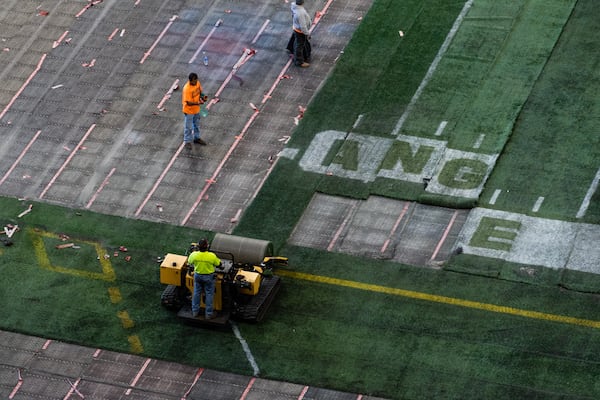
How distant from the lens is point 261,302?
3722cm

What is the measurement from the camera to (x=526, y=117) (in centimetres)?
4359

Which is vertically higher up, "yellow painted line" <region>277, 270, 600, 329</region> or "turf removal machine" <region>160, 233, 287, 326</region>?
"turf removal machine" <region>160, 233, 287, 326</region>

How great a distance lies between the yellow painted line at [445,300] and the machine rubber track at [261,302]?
78 centimetres

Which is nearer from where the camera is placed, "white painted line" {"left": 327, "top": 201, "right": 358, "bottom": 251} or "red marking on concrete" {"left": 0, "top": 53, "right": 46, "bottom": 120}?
"white painted line" {"left": 327, "top": 201, "right": 358, "bottom": 251}

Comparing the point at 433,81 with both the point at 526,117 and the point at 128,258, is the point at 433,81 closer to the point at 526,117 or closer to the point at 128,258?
the point at 526,117

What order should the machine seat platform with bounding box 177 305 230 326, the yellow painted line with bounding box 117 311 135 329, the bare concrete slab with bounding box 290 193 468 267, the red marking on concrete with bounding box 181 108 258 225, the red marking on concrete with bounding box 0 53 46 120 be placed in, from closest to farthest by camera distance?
the machine seat platform with bounding box 177 305 230 326 → the yellow painted line with bounding box 117 311 135 329 → the bare concrete slab with bounding box 290 193 468 267 → the red marking on concrete with bounding box 181 108 258 225 → the red marking on concrete with bounding box 0 53 46 120

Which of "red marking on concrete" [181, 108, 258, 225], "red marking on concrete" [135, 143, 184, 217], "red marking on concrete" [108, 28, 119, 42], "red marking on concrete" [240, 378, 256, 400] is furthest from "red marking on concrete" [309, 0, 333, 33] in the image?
"red marking on concrete" [240, 378, 256, 400]

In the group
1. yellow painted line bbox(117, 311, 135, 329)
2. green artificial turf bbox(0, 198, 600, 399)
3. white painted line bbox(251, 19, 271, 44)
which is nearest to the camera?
green artificial turf bbox(0, 198, 600, 399)

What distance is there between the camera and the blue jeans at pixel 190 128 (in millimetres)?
43438

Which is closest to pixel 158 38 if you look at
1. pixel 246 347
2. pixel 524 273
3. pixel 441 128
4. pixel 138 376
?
pixel 441 128

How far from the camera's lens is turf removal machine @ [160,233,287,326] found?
3694cm

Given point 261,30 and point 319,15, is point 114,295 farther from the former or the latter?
point 319,15

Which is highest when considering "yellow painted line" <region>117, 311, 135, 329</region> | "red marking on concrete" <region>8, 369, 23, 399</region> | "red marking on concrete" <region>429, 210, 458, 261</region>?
"red marking on concrete" <region>8, 369, 23, 399</region>

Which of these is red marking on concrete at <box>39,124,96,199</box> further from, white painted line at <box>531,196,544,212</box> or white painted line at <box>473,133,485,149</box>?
white painted line at <box>531,196,544,212</box>
